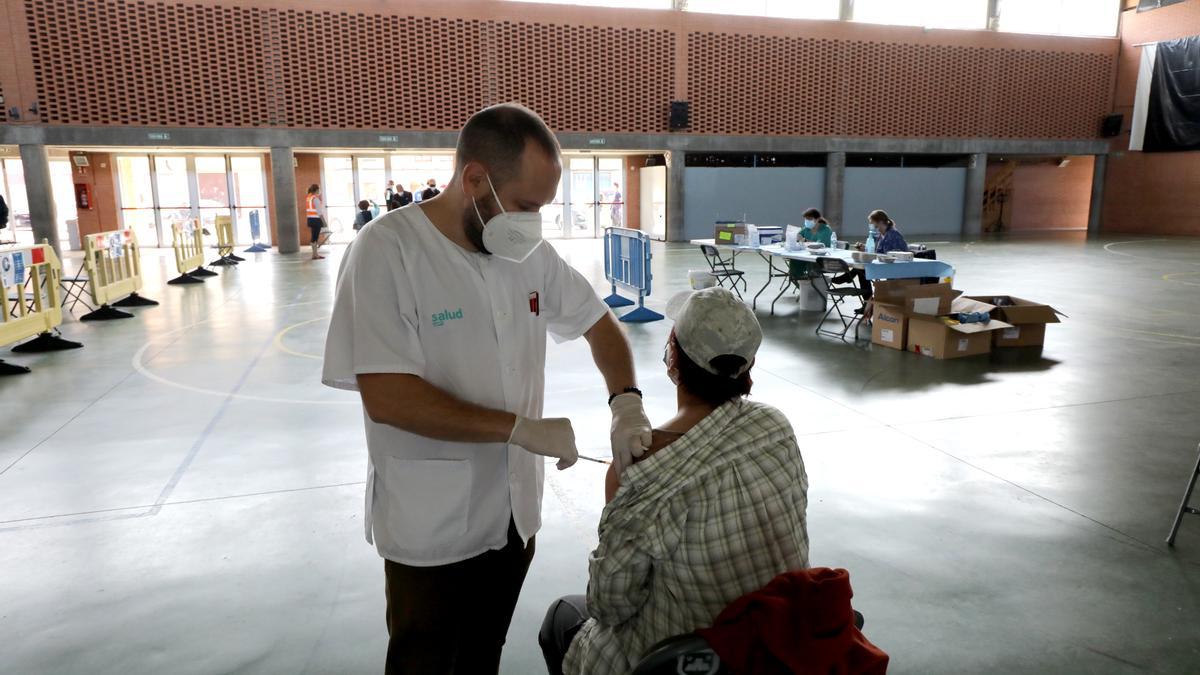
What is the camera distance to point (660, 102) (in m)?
23.0

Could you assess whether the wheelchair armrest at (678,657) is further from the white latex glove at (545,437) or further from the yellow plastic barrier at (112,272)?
the yellow plastic barrier at (112,272)

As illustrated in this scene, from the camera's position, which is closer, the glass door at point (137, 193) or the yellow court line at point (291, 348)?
the yellow court line at point (291, 348)

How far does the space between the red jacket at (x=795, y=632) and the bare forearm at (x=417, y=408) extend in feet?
2.06

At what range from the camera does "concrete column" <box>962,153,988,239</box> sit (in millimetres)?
26125

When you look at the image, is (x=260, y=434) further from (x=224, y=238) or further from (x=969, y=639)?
(x=224, y=238)

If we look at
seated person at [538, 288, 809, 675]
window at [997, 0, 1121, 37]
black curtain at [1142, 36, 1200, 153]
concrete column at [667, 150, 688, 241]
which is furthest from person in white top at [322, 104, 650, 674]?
black curtain at [1142, 36, 1200, 153]

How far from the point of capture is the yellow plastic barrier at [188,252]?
536 inches

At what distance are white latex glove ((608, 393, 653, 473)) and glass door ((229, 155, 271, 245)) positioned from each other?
24.1m

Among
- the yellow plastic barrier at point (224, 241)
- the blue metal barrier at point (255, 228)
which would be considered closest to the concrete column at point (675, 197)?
the yellow plastic barrier at point (224, 241)

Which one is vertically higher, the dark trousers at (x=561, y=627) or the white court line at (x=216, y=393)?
the dark trousers at (x=561, y=627)

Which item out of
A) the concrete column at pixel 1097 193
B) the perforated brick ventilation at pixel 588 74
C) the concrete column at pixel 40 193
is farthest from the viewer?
the concrete column at pixel 1097 193

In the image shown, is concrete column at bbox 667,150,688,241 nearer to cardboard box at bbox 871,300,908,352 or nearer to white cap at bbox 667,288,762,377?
cardboard box at bbox 871,300,908,352

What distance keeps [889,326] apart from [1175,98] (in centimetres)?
2465

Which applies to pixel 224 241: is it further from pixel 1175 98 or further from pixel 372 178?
pixel 1175 98
